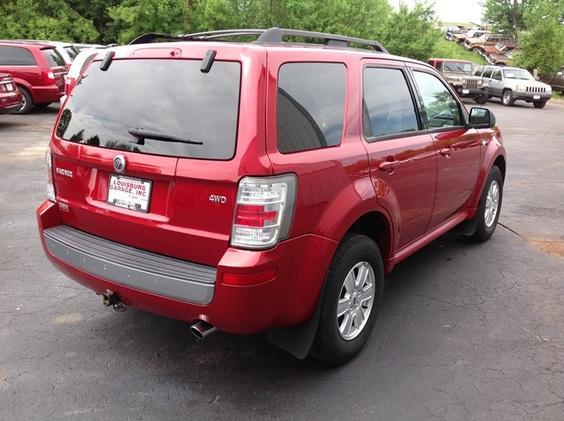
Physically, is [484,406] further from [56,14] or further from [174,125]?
[56,14]

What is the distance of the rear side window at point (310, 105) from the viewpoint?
278 centimetres

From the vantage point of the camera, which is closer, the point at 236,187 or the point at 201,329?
the point at 236,187

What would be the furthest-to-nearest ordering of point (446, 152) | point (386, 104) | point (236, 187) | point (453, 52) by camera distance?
1. point (453, 52)
2. point (446, 152)
3. point (386, 104)
4. point (236, 187)

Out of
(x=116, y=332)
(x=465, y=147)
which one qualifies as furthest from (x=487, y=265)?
(x=116, y=332)

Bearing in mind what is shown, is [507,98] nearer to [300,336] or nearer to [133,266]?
[300,336]

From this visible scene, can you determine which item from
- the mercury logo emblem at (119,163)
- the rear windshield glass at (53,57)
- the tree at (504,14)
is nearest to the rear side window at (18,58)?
the rear windshield glass at (53,57)

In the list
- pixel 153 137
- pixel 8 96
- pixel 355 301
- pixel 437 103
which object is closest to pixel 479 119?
pixel 437 103

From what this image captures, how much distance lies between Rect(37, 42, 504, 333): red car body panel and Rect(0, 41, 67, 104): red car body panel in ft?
40.5

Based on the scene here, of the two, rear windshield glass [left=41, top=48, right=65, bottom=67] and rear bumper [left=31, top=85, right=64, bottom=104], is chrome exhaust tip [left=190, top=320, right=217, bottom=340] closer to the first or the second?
rear bumper [left=31, top=85, right=64, bottom=104]

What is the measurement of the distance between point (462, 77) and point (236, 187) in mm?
24656

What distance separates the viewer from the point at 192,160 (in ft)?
8.79

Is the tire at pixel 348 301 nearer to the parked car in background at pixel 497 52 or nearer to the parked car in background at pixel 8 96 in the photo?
the parked car in background at pixel 8 96

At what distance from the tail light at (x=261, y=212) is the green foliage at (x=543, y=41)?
115ft

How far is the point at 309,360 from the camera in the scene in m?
3.34
